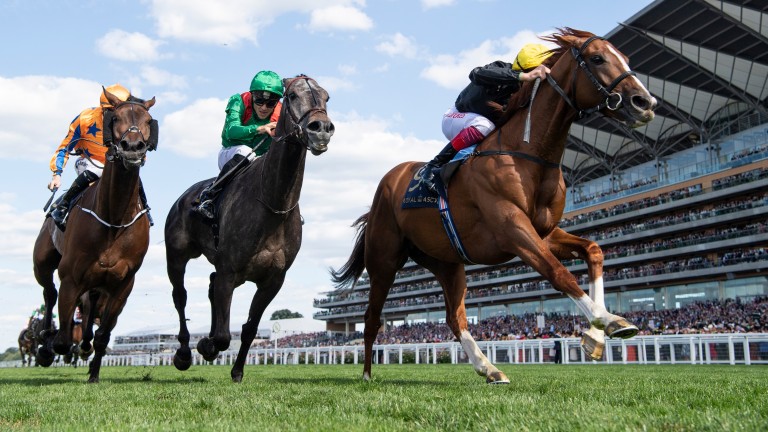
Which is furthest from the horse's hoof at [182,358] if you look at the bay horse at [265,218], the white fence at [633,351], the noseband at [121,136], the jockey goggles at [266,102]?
the white fence at [633,351]

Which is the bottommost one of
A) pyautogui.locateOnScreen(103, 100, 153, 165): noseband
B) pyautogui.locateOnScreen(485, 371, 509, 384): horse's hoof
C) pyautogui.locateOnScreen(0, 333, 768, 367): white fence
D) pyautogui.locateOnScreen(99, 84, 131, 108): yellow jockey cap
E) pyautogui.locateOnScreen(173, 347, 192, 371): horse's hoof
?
pyautogui.locateOnScreen(0, 333, 768, 367): white fence

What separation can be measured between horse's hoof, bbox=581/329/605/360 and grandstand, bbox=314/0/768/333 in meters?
40.8

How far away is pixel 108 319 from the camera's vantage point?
7.40m

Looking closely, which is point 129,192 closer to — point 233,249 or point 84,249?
point 84,249

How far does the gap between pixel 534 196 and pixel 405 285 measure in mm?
72141

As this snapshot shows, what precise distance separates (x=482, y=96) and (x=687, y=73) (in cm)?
4829

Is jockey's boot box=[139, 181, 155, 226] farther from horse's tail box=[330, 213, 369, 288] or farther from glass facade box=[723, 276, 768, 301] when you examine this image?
glass facade box=[723, 276, 768, 301]

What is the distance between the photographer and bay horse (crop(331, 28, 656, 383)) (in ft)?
15.9

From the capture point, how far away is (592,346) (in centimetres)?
447

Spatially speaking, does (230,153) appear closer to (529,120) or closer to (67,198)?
(67,198)

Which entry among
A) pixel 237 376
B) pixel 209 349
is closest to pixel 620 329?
pixel 209 349

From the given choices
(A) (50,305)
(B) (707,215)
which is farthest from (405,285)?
(A) (50,305)

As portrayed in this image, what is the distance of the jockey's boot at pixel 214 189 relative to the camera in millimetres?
6551

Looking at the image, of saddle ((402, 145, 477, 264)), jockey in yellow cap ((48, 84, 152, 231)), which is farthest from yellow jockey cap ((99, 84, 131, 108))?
saddle ((402, 145, 477, 264))
